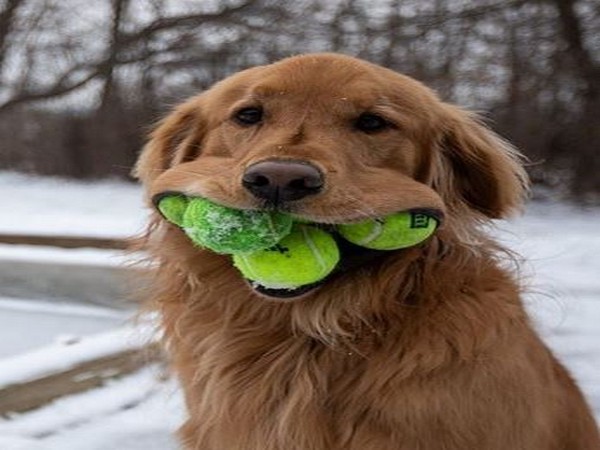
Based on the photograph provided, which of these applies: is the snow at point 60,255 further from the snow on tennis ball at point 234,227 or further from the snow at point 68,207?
the snow on tennis ball at point 234,227

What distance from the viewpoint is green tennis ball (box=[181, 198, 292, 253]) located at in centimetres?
207

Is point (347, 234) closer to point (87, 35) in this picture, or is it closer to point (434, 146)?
point (434, 146)

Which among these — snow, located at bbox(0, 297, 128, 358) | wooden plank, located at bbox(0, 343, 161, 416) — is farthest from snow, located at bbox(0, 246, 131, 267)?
wooden plank, located at bbox(0, 343, 161, 416)

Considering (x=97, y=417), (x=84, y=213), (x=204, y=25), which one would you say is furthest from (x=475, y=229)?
(x=204, y=25)

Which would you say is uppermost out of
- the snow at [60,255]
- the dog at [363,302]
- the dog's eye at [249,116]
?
the dog's eye at [249,116]

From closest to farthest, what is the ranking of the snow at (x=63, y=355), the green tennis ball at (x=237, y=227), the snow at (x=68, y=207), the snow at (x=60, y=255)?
the green tennis ball at (x=237, y=227), the snow at (x=63, y=355), the snow at (x=60, y=255), the snow at (x=68, y=207)

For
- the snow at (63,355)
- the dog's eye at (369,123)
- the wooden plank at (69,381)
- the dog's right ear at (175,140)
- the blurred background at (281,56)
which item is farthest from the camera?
the blurred background at (281,56)

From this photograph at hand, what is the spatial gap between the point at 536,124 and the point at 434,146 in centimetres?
1070

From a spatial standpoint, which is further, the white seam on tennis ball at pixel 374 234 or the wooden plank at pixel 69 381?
the wooden plank at pixel 69 381

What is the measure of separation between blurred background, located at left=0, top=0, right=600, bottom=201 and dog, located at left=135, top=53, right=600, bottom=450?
9.86 m

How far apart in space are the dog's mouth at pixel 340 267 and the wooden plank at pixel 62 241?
220 inches

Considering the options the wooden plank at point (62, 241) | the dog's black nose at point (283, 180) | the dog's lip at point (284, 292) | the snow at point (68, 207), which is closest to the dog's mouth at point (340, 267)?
the dog's lip at point (284, 292)

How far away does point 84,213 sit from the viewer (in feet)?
44.2

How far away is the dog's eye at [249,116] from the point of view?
240 centimetres
